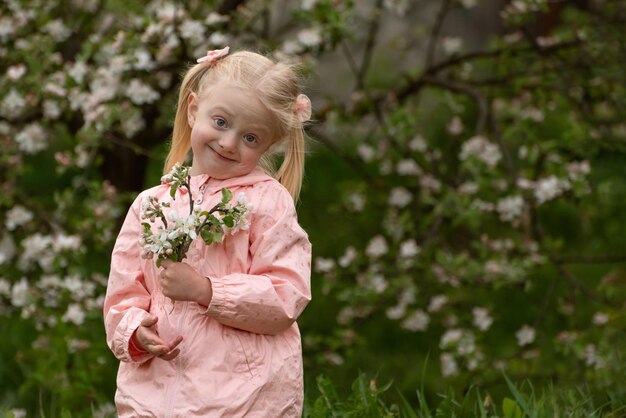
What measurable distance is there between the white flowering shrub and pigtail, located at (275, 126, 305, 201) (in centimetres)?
128

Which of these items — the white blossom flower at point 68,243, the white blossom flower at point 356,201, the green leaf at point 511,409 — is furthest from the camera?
the white blossom flower at point 356,201

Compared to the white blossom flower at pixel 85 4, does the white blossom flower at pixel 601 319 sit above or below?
below

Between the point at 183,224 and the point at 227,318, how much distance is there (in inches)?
9.0

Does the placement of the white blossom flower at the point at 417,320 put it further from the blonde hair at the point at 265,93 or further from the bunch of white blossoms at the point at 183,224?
the bunch of white blossoms at the point at 183,224

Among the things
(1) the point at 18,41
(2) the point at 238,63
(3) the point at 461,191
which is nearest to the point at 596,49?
(3) the point at 461,191

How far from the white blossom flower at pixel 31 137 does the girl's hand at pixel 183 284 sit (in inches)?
90.8

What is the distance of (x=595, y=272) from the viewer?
20.1 feet

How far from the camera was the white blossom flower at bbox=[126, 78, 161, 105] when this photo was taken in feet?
13.8

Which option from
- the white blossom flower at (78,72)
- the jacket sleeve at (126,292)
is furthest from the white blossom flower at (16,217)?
the jacket sleeve at (126,292)

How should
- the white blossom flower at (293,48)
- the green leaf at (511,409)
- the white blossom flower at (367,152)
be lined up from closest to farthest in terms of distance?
the green leaf at (511,409) → the white blossom flower at (293,48) → the white blossom flower at (367,152)

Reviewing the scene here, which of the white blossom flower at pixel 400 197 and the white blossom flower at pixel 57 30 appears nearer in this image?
the white blossom flower at pixel 57 30

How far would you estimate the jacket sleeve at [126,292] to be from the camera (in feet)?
7.98

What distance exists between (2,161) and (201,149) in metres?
2.18

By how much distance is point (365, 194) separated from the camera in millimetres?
5230
